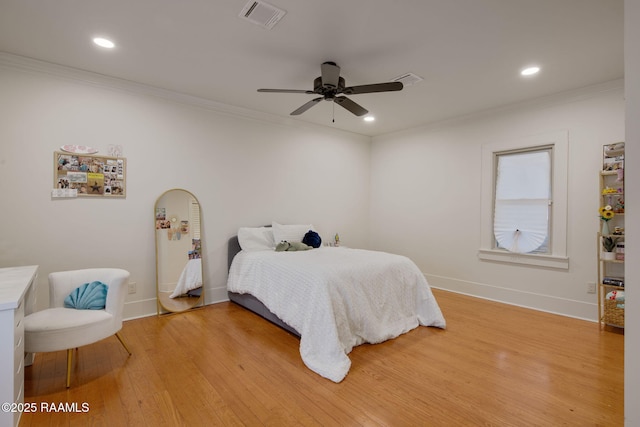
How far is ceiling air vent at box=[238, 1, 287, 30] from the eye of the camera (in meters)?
2.15

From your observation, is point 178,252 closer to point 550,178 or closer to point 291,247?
point 291,247

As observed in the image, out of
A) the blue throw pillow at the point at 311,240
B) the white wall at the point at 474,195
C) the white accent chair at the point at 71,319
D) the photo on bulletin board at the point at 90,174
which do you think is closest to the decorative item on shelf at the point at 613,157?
the white wall at the point at 474,195

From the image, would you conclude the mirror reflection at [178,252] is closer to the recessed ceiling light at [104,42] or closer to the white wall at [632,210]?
the recessed ceiling light at [104,42]

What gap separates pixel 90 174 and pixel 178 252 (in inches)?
49.1

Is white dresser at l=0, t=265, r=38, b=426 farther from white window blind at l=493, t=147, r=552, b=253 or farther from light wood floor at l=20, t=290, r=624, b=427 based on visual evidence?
white window blind at l=493, t=147, r=552, b=253

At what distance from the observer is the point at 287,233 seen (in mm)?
4277

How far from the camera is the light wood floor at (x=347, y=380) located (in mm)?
1854

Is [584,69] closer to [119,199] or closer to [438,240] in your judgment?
[438,240]

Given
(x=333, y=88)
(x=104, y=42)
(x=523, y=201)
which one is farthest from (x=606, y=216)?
(x=104, y=42)

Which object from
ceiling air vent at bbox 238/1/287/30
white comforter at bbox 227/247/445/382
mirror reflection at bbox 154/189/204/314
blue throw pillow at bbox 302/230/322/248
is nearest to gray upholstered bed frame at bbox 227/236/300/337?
white comforter at bbox 227/247/445/382

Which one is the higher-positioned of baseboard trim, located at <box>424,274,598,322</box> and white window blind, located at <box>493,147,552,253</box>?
white window blind, located at <box>493,147,552,253</box>

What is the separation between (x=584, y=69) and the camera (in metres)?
3.08

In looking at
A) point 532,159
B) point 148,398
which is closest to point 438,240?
point 532,159

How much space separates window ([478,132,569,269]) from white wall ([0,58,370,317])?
255 centimetres
